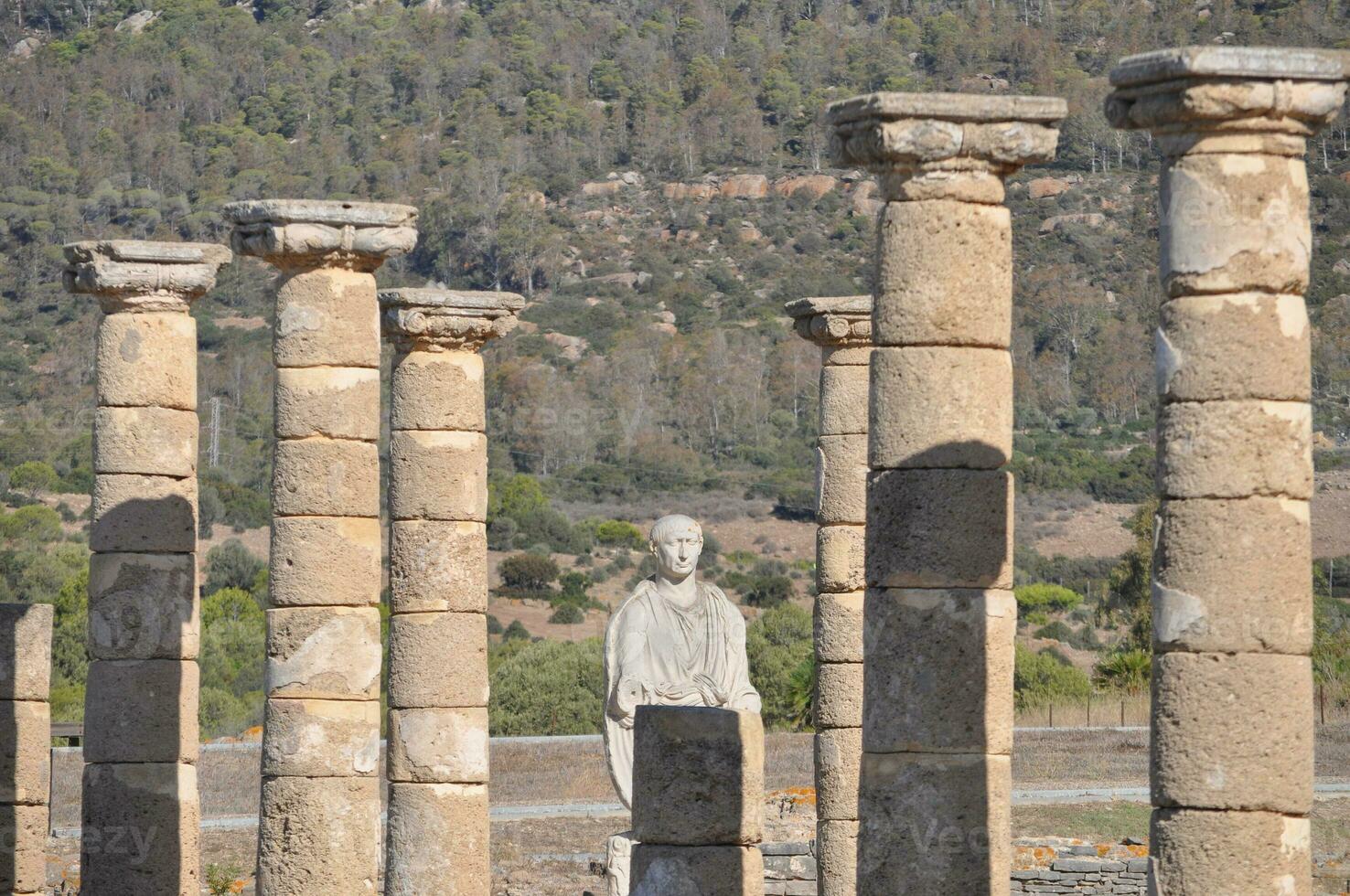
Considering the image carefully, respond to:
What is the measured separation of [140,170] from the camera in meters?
87.6

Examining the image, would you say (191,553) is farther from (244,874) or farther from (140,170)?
(140,170)

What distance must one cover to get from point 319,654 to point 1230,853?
6.63 metres

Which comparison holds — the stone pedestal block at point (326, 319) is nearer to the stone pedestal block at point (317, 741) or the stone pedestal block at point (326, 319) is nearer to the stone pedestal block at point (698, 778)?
the stone pedestal block at point (317, 741)

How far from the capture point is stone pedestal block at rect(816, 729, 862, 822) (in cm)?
1719

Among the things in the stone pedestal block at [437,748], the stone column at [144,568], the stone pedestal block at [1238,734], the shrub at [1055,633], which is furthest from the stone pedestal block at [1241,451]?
the shrub at [1055,633]

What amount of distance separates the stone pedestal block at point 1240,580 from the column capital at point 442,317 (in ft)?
22.5

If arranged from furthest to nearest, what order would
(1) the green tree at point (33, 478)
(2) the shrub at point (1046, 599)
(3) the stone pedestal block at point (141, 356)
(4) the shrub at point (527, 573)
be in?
(1) the green tree at point (33, 478) → (4) the shrub at point (527, 573) → (2) the shrub at point (1046, 599) → (3) the stone pedestal block at point (141, 356)

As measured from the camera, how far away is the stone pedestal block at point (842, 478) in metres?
17.9

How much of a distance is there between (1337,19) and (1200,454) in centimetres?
6667

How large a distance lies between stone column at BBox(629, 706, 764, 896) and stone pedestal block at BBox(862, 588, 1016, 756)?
87 centimetres

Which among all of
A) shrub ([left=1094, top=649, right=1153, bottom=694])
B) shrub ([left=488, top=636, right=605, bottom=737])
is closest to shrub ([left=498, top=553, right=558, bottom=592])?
shrub ([left=488, top=636, right=605, bottom=737])

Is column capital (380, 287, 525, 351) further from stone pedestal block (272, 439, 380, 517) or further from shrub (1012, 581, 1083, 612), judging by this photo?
shrub (1012, 581, 1083, 612)

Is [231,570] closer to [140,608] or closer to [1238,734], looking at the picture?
[140,608]

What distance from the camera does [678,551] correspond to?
663 inches
